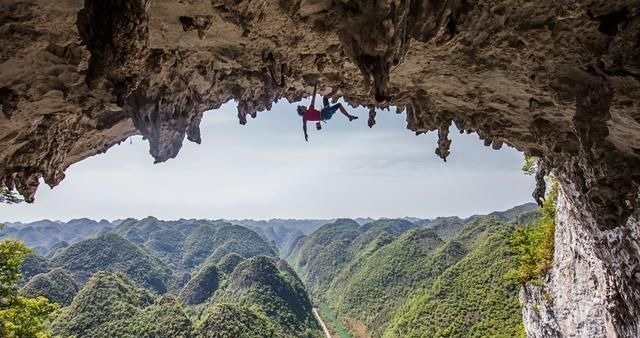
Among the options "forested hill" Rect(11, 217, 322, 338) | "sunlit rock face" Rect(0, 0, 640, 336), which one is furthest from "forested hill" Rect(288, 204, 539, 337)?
"sunlit rock face" Rect(0, 0, 640, 336)

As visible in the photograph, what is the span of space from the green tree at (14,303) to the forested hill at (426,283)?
978 inches

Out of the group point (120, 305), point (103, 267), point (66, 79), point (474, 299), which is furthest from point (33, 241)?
point (66, 79)

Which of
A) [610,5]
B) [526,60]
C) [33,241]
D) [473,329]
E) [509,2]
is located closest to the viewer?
[610,5]

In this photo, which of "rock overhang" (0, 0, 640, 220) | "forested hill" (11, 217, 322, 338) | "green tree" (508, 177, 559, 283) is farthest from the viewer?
"forested hill" (11, 217, 322, 338)

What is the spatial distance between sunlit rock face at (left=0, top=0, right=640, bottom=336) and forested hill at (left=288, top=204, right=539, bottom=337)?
21.8 metres

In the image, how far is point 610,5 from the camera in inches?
173

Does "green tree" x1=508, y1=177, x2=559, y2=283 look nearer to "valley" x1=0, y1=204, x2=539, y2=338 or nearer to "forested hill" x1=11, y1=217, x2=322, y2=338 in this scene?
"valley" x1=0, y1=204, x2=539, y2=338

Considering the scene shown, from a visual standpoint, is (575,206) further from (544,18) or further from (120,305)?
(120,305)

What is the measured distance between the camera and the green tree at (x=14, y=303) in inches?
503

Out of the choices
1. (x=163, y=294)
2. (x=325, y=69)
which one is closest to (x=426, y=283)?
(x=163, y=294)

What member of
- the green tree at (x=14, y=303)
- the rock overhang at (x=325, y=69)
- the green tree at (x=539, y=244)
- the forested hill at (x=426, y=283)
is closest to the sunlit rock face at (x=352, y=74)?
the rock overhang at (x=325, y=69)

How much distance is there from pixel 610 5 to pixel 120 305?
38198mm

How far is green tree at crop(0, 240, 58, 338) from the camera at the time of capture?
1278 cm

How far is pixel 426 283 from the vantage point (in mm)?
45812
